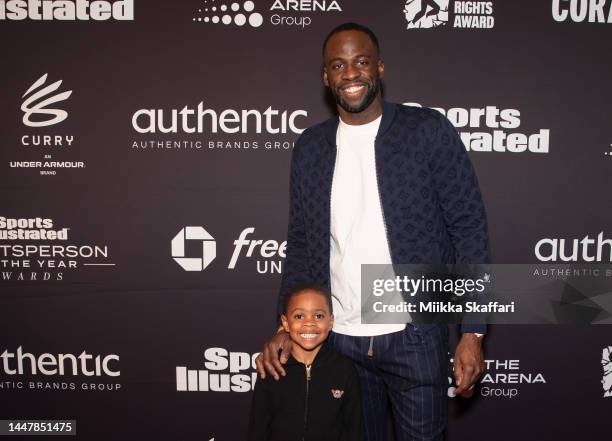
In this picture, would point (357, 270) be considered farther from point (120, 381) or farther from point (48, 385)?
point (48, 385)

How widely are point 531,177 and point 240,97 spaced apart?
1.23 meters

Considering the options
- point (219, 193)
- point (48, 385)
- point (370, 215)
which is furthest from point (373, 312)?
point (48, 385)

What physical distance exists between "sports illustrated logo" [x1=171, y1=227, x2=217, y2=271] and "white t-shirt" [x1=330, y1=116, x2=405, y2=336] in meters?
0.85

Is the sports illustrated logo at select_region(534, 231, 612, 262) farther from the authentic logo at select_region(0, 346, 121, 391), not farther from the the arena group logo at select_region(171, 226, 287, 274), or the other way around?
the authentic logo at select_region(0, 346, 121, 391)

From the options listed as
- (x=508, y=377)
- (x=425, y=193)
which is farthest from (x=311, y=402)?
(x=508, y=377)

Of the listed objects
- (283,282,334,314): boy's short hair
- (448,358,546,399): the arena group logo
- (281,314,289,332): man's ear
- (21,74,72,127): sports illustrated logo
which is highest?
(21,74,72,127): sports illustrated logo

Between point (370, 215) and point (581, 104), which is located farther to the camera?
point (581, 104)

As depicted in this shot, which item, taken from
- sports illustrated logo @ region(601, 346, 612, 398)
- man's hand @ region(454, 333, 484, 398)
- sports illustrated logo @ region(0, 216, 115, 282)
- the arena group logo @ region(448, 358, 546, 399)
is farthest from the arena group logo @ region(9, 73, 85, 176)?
sports illustrated logo @ region(601, 346, 612, 398)

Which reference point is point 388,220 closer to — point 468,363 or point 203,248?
point 468,363

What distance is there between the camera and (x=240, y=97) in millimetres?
2262

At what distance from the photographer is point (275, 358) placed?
5.22 ft

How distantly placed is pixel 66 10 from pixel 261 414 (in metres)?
1.75

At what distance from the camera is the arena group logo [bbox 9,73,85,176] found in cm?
227

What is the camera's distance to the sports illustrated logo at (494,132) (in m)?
2.25
